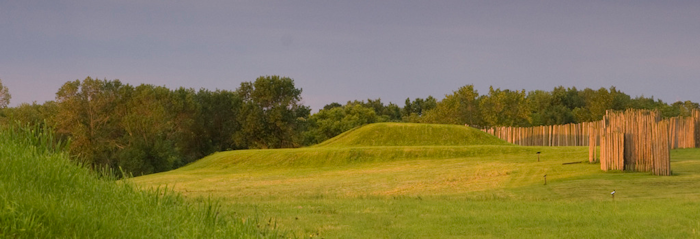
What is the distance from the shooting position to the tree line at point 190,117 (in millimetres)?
53188

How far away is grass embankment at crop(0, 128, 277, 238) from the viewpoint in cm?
587

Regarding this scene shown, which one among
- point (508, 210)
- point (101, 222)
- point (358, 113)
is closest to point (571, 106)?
point (358, 113)

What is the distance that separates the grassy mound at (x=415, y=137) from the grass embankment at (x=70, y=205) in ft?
128

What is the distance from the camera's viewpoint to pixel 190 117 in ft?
217

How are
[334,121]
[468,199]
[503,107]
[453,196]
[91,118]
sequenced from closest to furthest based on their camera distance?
[468,199]
[453,196]
[91,118]
[503,107]
[334,121]

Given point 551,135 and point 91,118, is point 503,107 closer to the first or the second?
point 551,135

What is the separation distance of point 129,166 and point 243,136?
15.1 m

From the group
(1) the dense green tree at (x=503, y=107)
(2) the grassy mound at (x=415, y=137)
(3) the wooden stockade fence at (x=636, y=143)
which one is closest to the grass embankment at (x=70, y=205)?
(3) the wooden stockade fence at (x=636, y=143)

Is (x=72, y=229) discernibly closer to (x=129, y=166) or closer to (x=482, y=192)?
(x=482, y=192)

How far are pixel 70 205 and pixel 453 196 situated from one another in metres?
14.6

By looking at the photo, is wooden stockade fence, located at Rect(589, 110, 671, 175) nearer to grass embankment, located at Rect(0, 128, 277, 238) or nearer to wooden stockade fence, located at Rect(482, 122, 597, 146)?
grass embankment, located at Rect(0, 128, 277, 238)

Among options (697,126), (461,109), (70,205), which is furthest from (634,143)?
(461,109)

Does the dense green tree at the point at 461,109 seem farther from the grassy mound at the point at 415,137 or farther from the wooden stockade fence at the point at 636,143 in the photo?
the wooden stockade fence at the point at 636,143

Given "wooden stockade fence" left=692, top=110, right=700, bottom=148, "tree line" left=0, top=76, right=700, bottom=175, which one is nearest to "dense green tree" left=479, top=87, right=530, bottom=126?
"tree line" left=0, top=76, right=700, bottom=175
